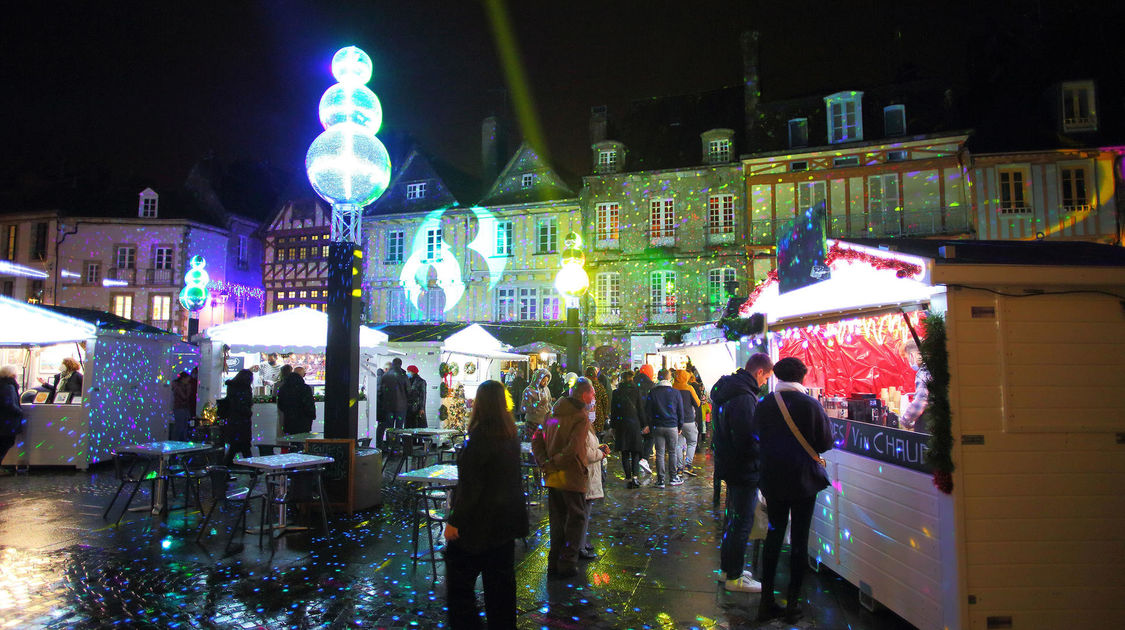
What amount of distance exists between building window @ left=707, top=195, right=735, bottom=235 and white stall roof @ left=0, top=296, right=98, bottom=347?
19.1 metres

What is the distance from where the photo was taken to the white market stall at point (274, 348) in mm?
11289

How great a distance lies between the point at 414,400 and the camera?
1229cm

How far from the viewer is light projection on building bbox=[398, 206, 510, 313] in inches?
1046

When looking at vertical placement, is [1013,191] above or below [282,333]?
above

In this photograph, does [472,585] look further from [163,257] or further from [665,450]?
[163,257]

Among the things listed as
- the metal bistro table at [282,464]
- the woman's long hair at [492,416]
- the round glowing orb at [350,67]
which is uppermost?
the round glowing orb at [350,67]

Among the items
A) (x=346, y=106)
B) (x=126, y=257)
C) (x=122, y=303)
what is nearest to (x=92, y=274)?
(x=126, y=257)

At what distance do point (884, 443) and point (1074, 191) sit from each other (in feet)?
67.1

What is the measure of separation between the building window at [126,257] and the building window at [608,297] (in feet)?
67.7

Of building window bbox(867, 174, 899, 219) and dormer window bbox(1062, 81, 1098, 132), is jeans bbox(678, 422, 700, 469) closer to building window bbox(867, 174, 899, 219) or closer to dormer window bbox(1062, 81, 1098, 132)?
building window bbox(867, 174, 899, 219)

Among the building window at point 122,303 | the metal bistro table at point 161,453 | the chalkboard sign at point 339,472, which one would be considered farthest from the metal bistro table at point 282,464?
the building window at point 122,303

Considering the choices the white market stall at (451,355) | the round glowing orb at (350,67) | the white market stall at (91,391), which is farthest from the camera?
the white market stall at (451,355)

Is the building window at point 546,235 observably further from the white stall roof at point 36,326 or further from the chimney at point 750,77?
the white stall roof at point 36,326

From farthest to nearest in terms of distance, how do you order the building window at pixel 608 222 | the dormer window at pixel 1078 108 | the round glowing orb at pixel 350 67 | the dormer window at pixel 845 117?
the building window at pixel 608 222, the dormer window at pixel 845 117, the dormer window at pixel 1078 108, the round glowing orb at pixel 350 67
